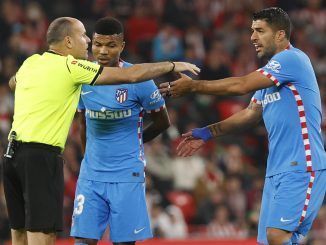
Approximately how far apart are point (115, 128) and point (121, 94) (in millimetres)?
306

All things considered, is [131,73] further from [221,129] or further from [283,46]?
[283,46]

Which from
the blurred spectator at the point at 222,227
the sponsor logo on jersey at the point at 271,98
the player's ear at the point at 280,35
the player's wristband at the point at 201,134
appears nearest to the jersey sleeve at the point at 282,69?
the sponsor logo on jersey at the point at 271,98

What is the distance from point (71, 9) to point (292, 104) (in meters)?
9.42

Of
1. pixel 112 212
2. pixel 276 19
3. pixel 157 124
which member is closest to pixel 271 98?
pixel 276 19

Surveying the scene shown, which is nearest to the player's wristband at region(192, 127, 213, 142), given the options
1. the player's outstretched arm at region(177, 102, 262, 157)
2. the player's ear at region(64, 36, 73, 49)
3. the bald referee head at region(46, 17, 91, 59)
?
the player's outstretched arm at region(177, 102, 262, 157)

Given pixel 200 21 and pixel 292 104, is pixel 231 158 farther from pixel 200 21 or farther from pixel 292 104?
pixel 292 104

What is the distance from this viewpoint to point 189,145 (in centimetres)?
825

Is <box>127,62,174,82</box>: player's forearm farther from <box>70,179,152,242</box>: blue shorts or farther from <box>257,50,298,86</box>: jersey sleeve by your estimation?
<box>70,179,152,242</box>: blue shorts

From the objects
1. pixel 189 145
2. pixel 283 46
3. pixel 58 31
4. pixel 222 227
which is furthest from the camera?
pixel 222 227

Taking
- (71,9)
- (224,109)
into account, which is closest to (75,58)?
(224,109)

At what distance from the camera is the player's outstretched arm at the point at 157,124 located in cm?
852

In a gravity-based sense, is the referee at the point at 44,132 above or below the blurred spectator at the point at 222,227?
above

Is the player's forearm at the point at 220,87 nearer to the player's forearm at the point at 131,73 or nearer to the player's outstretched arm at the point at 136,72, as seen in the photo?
the player's outstretched arm at the point at 136,72

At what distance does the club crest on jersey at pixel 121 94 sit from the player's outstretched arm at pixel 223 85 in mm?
677
